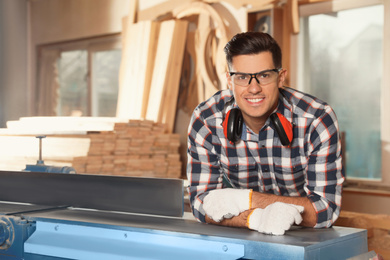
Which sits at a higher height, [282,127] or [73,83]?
[73,83]

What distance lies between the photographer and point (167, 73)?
5.61m

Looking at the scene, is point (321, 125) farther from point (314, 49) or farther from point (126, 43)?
point (126, 43)

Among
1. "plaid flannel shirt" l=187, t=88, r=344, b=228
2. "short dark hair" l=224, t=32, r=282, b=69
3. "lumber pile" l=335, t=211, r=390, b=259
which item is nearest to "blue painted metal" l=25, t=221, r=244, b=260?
"plaid flannel shirt" l=187, t=88, r=344, b=228

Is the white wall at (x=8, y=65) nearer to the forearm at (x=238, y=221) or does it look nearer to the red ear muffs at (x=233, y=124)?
the red ear muffs at (x=233, y=124)

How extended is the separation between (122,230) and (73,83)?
5.83m

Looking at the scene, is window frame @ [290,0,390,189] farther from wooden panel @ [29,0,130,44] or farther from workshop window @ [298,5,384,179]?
wooden panel @ [29,0,130,44]

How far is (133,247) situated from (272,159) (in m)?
0.72

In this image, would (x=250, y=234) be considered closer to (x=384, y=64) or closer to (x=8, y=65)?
(x=384, y=64)

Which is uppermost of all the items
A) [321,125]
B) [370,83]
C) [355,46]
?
[355,46]

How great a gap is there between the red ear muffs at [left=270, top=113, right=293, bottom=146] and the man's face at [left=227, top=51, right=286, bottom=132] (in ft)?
0.15

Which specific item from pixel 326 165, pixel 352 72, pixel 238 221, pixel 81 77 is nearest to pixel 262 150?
pixel 326 165

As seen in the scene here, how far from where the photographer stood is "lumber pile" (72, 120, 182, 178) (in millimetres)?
4789

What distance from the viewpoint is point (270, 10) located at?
4.99 metres

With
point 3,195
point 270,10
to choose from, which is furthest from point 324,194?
point 270,10
